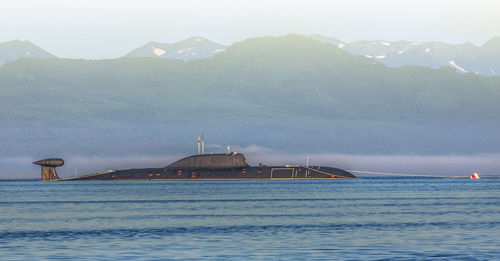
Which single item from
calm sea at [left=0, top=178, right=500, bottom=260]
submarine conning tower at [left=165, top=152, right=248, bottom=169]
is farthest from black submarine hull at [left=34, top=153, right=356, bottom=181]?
calm sea at [left=0, top=178, right=500, bottom=260]

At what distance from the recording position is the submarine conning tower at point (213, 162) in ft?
614

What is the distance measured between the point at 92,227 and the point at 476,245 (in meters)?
32.7

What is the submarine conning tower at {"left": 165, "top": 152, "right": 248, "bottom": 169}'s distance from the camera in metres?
187

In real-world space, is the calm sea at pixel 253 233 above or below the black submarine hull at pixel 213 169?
below

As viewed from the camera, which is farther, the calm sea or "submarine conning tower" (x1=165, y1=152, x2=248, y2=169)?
"submarine conning tower" (x1=165, y1=152, x2=248, y2=169)

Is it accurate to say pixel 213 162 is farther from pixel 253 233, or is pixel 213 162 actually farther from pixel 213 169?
pixel 253 233

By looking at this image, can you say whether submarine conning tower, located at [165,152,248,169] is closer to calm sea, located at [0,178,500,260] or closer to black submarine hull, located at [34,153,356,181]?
black submarine hull, located at [34,153,356,181]

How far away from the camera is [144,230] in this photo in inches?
2498

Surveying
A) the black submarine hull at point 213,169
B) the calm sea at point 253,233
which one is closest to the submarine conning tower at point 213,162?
the black submarine hull at point 213,169

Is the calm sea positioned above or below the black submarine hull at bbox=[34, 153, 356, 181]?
below

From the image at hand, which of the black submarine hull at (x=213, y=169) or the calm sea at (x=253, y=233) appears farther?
the black submarine hull at (x=213, y=169)

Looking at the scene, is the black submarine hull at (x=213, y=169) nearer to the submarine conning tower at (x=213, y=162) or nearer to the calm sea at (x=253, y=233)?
the submarine conning tower at (x=213, y=162)

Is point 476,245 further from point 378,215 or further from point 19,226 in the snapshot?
point 19,226

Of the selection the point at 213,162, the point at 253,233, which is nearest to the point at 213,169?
the point at 213,162
